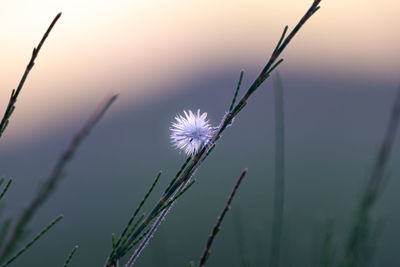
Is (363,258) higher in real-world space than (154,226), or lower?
higher

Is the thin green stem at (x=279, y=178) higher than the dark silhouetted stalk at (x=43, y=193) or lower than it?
higher

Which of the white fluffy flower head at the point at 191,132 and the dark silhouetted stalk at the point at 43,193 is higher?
the white fluffy flower head at the point at 191,132

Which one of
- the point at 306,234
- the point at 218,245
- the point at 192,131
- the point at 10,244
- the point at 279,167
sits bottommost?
the point at 10,244

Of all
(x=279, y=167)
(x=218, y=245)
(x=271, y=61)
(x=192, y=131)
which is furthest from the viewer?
(x=218, y=245)

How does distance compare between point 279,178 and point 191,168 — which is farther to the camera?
point 279,178

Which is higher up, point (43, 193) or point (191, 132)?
point (191, 132)

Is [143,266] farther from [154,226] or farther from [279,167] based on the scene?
[154,226]

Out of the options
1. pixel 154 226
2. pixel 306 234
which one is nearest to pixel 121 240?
pixel 154 226

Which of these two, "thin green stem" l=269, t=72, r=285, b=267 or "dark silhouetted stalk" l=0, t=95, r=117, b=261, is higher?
"thin green stem" l=269, t=72, r=285, b=267
